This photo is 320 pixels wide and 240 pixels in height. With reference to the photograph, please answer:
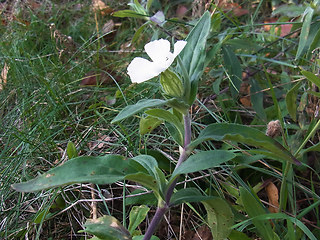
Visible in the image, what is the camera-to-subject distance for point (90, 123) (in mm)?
1320

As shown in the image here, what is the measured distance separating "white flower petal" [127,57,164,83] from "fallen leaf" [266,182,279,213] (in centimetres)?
58

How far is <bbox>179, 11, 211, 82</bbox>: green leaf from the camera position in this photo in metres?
0.83

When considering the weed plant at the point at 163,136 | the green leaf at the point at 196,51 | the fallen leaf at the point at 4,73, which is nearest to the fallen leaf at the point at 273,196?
the weed plant at the point at 163,136

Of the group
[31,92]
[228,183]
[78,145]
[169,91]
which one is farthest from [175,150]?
[31,92]

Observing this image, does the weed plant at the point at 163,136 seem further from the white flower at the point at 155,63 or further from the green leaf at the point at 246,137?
the white flower at the point at 155,63

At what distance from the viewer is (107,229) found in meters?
0.76

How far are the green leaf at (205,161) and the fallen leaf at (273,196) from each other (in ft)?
1.39

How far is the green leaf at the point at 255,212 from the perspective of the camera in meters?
0.83

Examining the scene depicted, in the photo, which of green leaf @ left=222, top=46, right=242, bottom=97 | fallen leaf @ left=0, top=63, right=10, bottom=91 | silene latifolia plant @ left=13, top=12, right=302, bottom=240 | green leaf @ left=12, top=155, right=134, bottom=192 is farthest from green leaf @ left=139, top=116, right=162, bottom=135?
fallen leaf @ left=0, top=63, right=10, bottom=91

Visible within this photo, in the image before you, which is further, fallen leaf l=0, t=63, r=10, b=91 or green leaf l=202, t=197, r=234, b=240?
fallen leaf l=0, t=63, r=10, b=91

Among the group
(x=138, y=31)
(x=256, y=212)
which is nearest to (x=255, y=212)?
(x=256, y=212)

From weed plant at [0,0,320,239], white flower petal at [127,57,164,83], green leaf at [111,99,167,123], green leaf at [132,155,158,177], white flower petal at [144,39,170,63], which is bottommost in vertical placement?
weed plant at [0,0,320,239]

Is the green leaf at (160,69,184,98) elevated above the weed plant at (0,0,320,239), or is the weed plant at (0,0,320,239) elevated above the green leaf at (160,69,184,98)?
the green leaf at (160,69,184,98)

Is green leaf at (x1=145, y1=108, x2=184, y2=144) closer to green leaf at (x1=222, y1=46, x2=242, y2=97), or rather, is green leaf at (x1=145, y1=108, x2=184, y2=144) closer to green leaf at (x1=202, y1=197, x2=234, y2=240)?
green leaf at (x1=202, y1=197, x2=234, y2=240)
